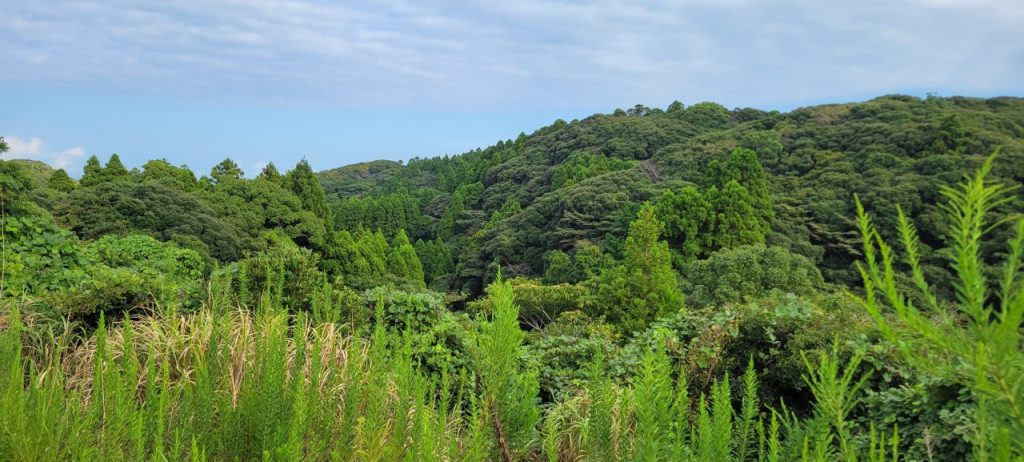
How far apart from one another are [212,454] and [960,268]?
6.93 ft

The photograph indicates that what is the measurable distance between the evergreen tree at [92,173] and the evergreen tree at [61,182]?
59 centimetres

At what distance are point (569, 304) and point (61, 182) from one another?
997 inches

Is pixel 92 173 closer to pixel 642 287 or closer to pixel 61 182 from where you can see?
pixel 61 182

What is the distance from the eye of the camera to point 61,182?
3014 cm

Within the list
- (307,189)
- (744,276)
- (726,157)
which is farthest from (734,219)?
(307,189)

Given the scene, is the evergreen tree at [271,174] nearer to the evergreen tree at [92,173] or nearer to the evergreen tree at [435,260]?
the evergreen tree at [92,173]

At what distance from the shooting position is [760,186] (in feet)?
94.7

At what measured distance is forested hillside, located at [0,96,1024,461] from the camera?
4.80 ft

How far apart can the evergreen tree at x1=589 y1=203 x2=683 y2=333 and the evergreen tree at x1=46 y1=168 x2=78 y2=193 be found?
26274mm

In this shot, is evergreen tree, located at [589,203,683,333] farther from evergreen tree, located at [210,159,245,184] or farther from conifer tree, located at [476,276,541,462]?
evergreen tree, located at [210,159,245,184]

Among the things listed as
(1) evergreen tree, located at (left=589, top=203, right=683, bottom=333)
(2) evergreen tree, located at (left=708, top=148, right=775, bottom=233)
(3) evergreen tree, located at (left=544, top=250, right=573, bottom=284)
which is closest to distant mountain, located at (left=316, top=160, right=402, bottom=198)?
(3) evergreen tree, located at (left=544, top=250, right=573, bottom=284)

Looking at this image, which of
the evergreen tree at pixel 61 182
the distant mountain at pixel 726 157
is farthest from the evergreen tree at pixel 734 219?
the evergreen tree at pixel 61 182

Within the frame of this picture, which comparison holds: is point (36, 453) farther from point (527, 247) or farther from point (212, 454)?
point (527, 247)

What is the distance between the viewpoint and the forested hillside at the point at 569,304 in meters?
1.46
